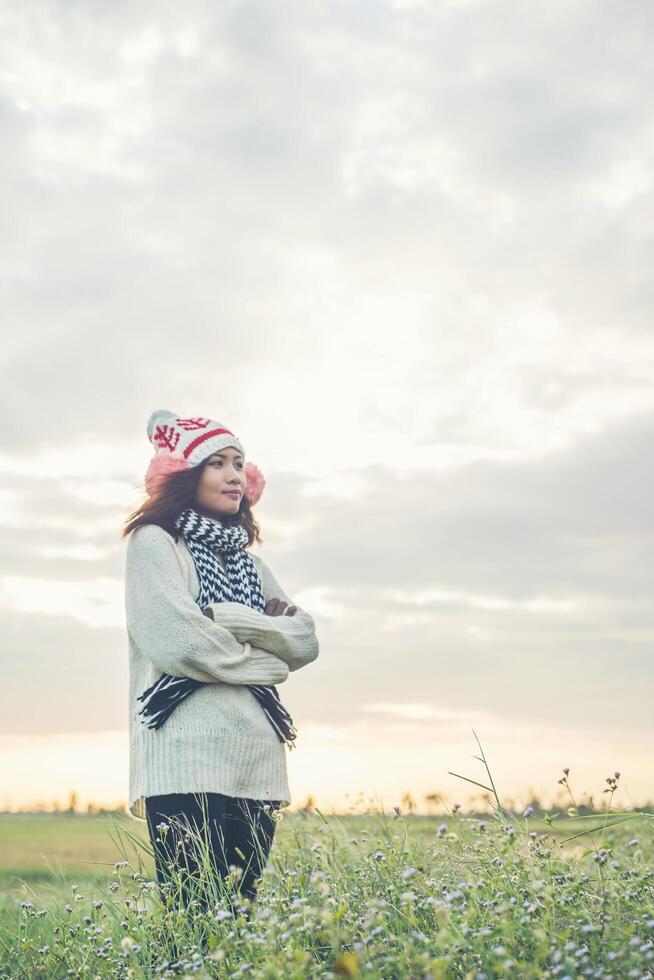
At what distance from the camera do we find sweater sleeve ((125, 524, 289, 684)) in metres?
5.38

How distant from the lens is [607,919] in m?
3.99

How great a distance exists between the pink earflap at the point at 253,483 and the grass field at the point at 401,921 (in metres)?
2.16

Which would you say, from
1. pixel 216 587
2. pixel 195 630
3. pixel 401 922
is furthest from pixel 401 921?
pixel 216 587

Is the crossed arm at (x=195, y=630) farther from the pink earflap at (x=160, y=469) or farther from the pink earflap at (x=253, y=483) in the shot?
the pink earflap at (x=253, y=483)

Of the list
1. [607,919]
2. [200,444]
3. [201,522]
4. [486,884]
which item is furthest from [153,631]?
[607,919]

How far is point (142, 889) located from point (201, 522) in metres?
2.03

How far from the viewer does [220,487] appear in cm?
611

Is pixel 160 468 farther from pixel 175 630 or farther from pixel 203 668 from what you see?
Answer: pixel 203 668

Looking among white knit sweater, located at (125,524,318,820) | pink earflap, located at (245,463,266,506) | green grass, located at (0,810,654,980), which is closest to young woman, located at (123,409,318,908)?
white knit sweater, located at (125,524,318,820)

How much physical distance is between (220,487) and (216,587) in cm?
63

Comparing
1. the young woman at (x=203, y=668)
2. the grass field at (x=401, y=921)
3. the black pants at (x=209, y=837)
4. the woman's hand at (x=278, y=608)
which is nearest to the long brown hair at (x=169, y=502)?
the young woman at (x=203, y=668)

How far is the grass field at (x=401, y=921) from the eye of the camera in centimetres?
379

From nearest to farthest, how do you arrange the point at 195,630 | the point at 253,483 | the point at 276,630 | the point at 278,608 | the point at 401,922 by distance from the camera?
the point at 401,922 → the point at 195,630 → the point at 276,630 → the point at 278,608 → the point at 253,483

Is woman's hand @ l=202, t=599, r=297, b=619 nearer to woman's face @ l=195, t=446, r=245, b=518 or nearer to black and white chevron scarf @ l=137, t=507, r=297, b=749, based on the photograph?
black and white chevron scarf @ l=137, t=507, r=297, b=749
